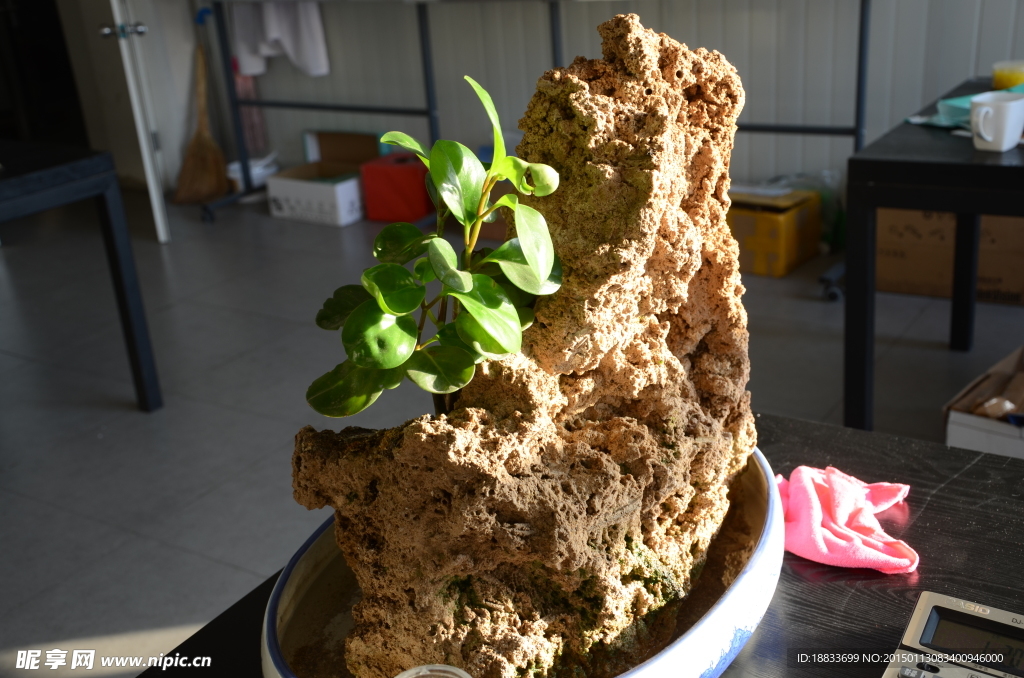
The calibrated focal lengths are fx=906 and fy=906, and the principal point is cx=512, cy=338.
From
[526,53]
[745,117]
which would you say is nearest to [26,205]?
[526,53]

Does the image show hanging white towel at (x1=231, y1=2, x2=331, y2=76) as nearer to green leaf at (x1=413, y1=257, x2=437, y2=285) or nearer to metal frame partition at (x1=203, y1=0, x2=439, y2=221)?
metal frame partition at (x1=203, y1=0, x2=439, y2=221)

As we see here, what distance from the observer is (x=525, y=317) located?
688 mm

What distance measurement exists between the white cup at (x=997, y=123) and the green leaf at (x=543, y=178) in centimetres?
144

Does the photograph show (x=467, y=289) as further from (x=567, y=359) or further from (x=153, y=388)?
(x=153, y=388)

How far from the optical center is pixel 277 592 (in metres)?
0.73

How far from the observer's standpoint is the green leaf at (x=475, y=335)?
61 cm

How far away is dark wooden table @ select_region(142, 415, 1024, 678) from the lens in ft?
2.61

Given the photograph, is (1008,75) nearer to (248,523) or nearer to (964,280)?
(964,280)

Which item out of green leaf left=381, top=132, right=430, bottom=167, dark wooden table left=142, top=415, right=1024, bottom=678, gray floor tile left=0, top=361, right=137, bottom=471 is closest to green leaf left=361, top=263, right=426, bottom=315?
green leaf left=381, top=132, right=430, bottom=167

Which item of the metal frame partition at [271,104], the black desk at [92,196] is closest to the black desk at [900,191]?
the black desk at [92,196]

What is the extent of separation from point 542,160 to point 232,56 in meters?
4.62

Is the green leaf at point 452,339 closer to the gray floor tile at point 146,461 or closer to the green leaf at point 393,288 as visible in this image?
the green leaf at point 393,288

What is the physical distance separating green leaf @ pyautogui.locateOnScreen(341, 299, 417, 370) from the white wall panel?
10.4 ft

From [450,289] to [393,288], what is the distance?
0.13ft
